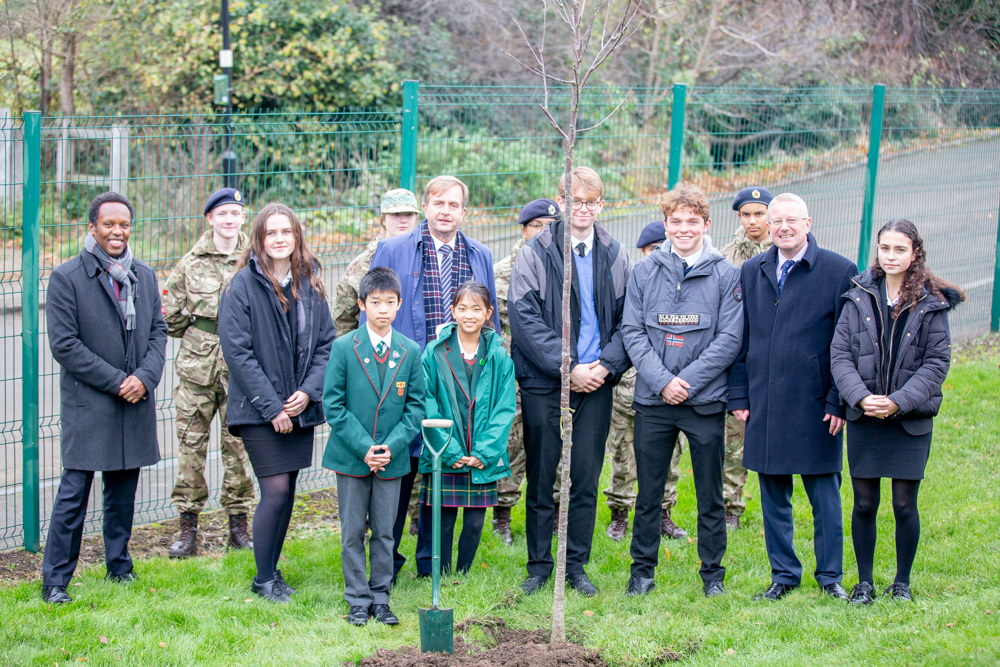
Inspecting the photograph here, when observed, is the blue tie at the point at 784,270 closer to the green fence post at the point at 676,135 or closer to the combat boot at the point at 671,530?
the combat boot at the point at 671,530

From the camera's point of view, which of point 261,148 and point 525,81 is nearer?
point 261,148

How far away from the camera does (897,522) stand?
467 cm

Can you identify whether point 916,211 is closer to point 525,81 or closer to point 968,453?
point 968,453

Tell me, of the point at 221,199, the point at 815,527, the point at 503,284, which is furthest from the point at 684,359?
the point at 221,199

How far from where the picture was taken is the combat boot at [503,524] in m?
5.94

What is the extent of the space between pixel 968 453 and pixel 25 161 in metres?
6.74

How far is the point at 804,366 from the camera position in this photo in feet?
15.8

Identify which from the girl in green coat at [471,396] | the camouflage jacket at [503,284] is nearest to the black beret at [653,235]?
the camouflage jacket at [503,284]

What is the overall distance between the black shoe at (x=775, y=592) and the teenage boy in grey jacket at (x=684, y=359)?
22 cm

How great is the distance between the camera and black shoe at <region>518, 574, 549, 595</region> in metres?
5.01

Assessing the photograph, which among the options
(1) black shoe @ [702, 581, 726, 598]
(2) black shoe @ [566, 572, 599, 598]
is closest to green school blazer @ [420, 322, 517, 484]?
(2) black shoe @ [566, 572, 599, 598]

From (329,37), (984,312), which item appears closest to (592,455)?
(984,312)

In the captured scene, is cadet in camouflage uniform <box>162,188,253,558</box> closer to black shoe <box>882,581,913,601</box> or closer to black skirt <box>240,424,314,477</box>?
black skirt <box>240,424,314,477</box>

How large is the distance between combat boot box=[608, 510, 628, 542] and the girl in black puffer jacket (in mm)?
1646
